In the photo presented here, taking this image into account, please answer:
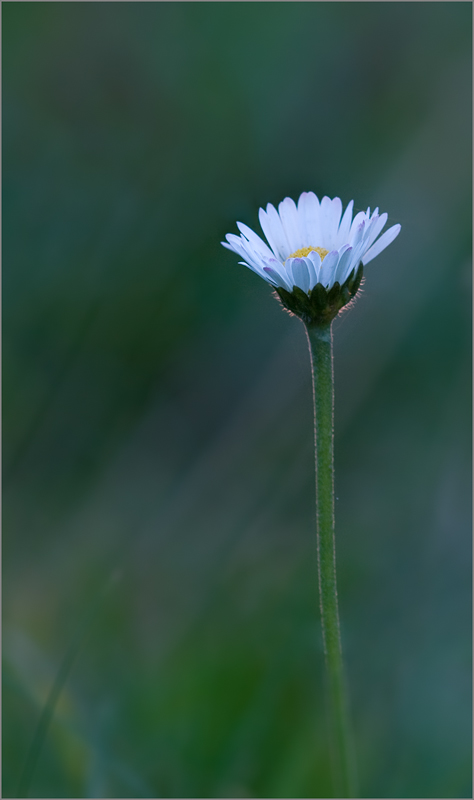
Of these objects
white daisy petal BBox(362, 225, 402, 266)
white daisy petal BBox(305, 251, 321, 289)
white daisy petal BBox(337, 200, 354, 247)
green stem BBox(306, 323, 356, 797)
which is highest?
white daisy petal BBox(337, 200, 354, 247)

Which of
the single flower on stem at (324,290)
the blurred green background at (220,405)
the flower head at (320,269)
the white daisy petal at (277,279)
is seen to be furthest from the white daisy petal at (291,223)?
the blurred green background at (220,405)

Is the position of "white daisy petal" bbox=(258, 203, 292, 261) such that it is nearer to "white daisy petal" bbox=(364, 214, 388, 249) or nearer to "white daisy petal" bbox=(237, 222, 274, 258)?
"white daisy petal" bbox=(237, 222, 274, 258)

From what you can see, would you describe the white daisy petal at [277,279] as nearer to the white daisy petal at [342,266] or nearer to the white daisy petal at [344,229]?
the white daisy petal at [342,266]

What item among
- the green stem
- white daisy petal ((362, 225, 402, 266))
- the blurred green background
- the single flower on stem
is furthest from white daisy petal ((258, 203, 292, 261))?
the blurred green background

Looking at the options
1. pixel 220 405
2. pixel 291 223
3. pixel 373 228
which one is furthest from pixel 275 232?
pixel 220 405

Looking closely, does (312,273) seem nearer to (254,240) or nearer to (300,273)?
(300,273)

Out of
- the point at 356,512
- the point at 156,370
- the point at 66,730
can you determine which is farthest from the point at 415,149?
the point at 66,730

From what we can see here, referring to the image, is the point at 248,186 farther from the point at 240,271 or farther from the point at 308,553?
Result: the point at 308,553
